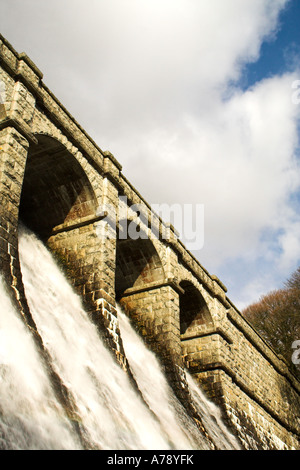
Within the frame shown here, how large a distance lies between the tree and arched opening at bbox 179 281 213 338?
1087 centimetres

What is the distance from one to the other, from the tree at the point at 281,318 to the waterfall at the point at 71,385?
1443 centimetres

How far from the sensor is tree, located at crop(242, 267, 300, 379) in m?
24.5

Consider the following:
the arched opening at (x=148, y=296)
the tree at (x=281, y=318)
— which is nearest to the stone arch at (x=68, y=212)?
the arched opening at (x=148, y=296)

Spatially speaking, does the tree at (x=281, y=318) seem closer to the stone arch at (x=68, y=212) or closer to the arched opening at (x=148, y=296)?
the arched opening at (x=148, y=296)

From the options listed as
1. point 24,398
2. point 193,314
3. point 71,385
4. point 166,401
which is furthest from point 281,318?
point 24,398

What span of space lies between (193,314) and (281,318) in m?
12.8

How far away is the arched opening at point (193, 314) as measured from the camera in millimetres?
14539

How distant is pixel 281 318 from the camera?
26.0 metres

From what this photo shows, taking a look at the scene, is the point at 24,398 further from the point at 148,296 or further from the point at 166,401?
the point at 148,296

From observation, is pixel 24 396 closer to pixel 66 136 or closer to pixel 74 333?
pixel 74 333

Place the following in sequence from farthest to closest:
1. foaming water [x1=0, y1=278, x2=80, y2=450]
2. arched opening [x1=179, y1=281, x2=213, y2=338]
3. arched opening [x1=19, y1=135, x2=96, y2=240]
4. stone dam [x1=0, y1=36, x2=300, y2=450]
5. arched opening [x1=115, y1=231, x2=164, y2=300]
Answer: arched opening [x1=179, y1=281, x2=213, y2=338] < arched opening [x1=115, y1=231, x2=164, y2=300] < arched opening [x1=19, y1=135, x2=96, y2=240] < stone dam [x1=0, y1=36, x2=300, y2=450] < foaming water [x1=0, y1=278, x2=80, y2=450]

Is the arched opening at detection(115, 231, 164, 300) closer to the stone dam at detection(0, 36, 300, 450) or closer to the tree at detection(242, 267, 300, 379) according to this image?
the stone dam at detection(0, 36, 300, 450)

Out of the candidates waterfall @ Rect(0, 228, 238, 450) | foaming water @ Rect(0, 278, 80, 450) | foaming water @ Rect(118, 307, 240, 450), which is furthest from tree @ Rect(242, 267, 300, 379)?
foaming water @ Rect(0, 278, 80, 450)

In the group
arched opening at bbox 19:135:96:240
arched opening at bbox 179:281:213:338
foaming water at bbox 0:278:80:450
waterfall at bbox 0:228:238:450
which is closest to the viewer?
foaming water at bbox 0:278:80:450
